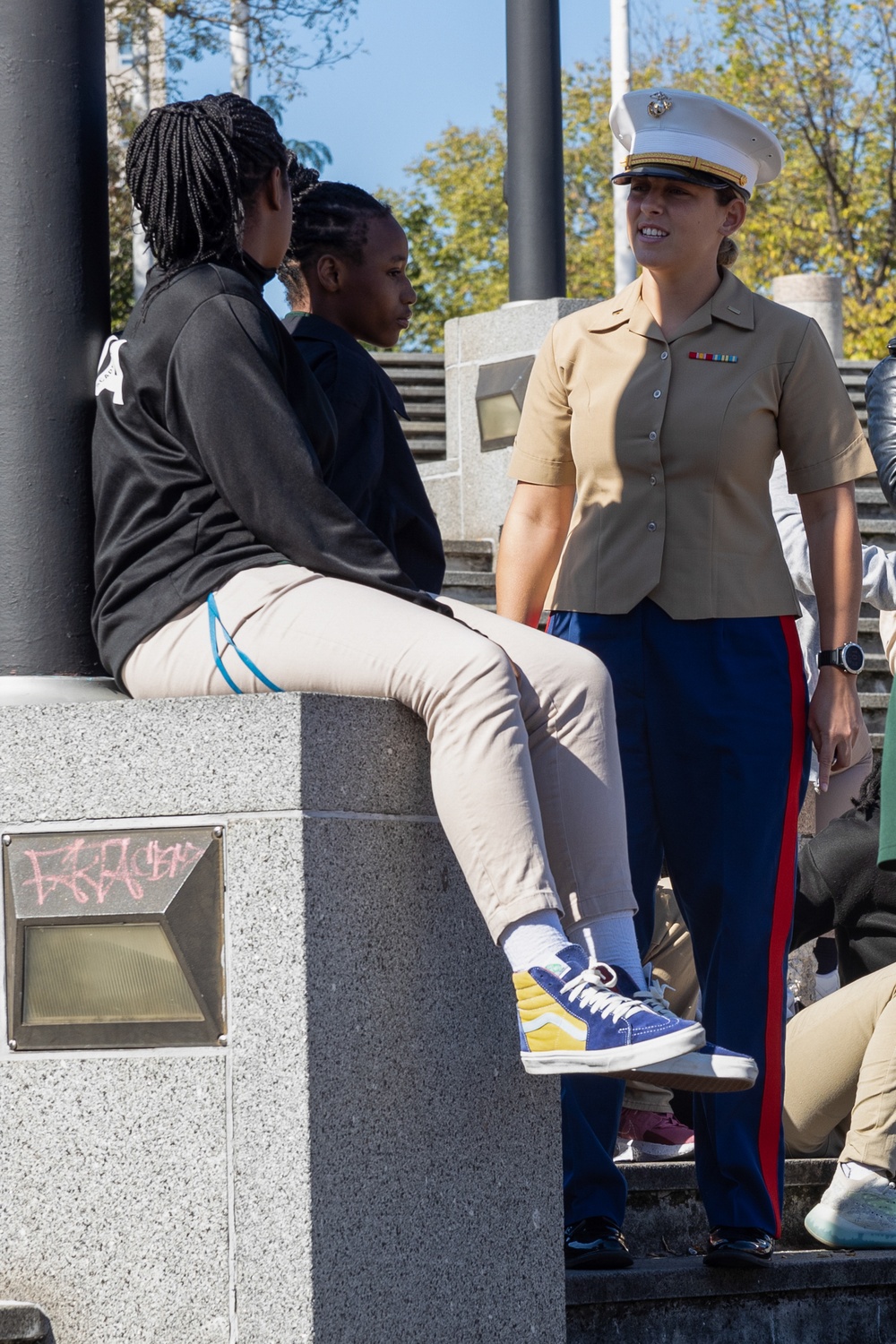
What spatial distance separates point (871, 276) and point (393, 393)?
93.7 ft

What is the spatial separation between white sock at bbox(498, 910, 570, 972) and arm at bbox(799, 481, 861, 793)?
1.09 metres

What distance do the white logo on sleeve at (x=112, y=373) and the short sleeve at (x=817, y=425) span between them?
4.70 feet

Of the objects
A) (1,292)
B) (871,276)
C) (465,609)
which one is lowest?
(465,609)

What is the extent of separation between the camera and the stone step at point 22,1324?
9.92ft

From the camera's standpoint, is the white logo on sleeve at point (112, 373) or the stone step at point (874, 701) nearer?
the white logo on sleeve at point (112, 373)

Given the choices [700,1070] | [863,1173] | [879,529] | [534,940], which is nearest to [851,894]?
[863,1173]

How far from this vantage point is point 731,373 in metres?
4.07

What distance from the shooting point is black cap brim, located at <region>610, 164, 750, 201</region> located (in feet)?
13.3

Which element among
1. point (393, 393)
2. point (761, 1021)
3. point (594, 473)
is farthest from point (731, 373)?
point (761, 1021)

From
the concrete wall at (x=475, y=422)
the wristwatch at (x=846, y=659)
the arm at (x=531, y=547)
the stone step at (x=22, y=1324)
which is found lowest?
the stone step at (x=22, y=1324)

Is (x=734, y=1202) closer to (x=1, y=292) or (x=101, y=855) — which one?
(x=101, y=855)

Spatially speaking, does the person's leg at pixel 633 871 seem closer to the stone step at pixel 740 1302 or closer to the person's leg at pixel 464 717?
the stone step at pixel 740 1302

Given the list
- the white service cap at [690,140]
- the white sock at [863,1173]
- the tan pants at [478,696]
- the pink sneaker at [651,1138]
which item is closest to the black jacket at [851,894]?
the pink sneaker at [651,1138]

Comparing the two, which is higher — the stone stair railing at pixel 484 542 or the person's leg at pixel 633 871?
the stone stair railing at pixel 484 542
